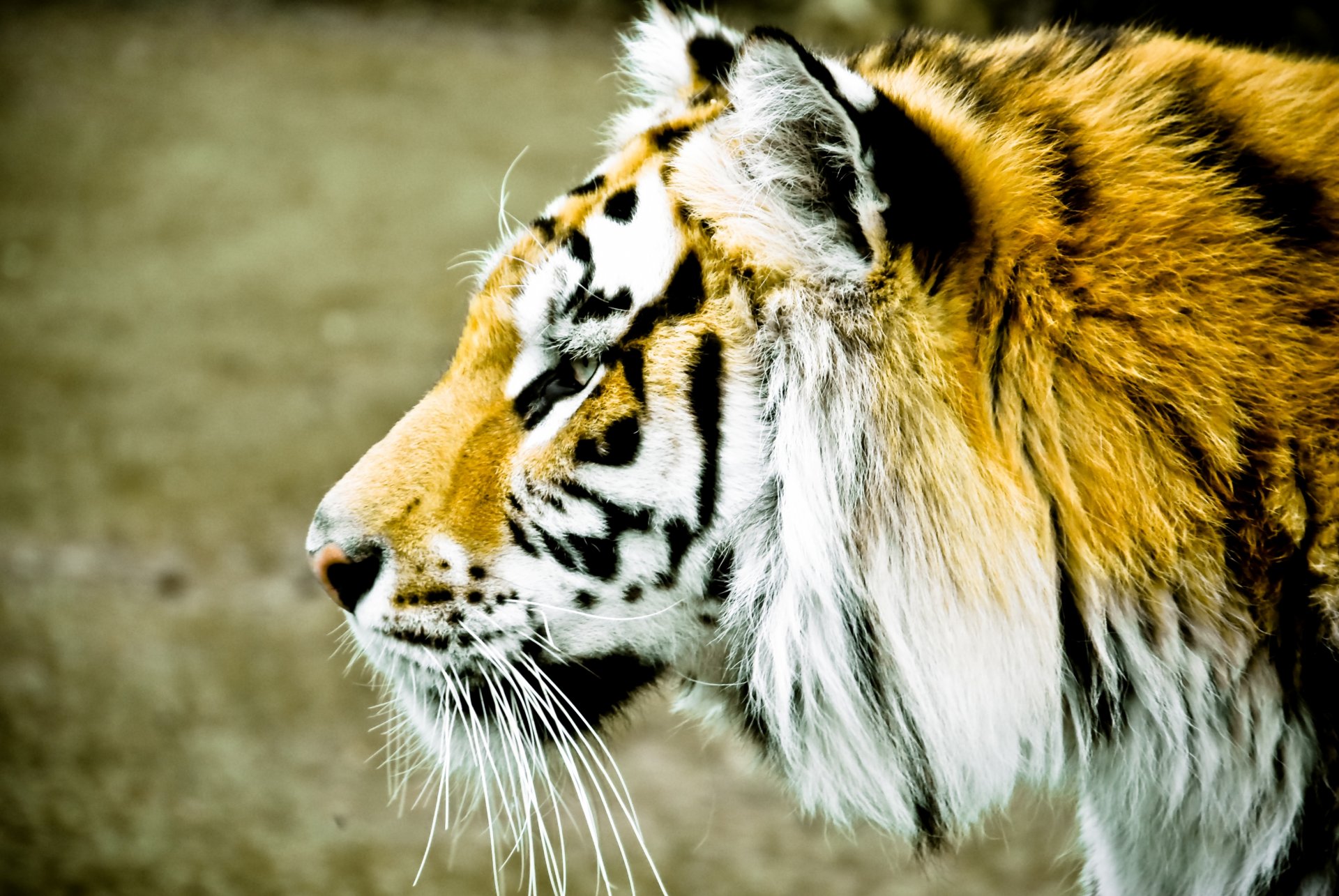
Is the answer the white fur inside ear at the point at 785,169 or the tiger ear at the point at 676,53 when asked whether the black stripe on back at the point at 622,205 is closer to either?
the white fur inside ear at the point at 785,169

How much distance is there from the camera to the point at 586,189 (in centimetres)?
179

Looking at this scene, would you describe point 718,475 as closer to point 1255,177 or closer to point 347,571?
point 347,571

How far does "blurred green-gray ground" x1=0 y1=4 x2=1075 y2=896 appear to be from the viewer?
275cm

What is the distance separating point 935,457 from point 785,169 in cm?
44

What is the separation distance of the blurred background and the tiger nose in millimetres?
530

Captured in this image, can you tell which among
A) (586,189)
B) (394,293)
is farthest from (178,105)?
(586,189)

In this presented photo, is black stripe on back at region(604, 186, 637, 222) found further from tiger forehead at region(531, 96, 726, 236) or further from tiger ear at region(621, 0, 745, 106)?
tiger ear at region(621, 0, 745, 106)

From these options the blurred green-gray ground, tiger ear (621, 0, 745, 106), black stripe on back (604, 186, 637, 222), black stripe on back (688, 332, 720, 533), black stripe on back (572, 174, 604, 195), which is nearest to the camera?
black stripe on back (688, 332, 720, 533)

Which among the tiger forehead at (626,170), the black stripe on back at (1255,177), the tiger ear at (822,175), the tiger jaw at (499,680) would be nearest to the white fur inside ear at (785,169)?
the tiger ear at (822,175)

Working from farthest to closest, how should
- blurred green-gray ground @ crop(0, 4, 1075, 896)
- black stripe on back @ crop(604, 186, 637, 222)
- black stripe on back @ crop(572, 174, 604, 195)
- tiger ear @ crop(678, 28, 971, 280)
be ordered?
blurred green-gray ground @ crop(0, 4, 1075, 896), black stripe on back @ crop(572, 174, 604, 195), black stripe on back @ crop(604, 186, 637, 222), tiger ear @ crop(678, 28, 971, 280)

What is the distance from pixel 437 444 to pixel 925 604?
76 cm

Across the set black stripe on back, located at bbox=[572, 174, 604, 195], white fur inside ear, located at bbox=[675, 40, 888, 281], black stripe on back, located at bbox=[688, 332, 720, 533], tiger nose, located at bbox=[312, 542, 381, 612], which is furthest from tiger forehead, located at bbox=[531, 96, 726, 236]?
tiger nose, located at bbox=[312, 542, 381, 612]

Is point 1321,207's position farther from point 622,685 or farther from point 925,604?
point 622,685

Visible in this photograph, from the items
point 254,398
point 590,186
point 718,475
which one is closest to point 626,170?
point 590,186
